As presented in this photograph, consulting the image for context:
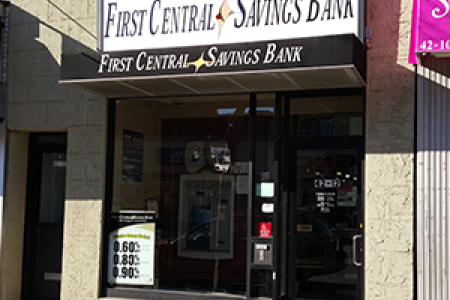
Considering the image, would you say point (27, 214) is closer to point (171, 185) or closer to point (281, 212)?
point (171, 185)

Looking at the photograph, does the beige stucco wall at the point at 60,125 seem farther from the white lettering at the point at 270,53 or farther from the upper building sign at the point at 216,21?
the white lettering at the point at 270,53

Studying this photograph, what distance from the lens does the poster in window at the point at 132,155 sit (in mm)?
7809

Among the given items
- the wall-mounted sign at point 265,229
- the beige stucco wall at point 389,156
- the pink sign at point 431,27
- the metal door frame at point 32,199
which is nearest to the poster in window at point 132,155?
the metal door frame at point 32,199

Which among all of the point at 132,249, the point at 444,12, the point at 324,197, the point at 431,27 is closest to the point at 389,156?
the point at 324,197

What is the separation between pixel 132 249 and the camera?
766 cm

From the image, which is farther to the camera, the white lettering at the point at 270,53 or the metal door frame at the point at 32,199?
the metal door frame at the point at 32,199

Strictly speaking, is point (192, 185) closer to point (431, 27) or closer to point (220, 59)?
point (220, 59)

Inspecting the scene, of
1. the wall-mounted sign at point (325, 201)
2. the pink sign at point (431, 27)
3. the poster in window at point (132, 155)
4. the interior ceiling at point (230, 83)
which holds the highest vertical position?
the pink sign at point (431, 27)

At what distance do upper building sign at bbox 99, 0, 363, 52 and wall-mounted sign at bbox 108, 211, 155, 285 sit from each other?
7.51 ft

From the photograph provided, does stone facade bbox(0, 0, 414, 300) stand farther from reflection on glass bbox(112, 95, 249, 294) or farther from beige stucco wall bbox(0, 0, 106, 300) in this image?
reflection on glass bbox(112, 95, 249, 294)

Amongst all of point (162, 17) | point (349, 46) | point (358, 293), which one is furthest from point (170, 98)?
point (358, 293)

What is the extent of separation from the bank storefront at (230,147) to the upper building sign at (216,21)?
0.01 meters

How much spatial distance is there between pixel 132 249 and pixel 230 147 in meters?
1.90

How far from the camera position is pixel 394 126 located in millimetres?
6551
